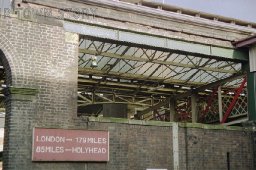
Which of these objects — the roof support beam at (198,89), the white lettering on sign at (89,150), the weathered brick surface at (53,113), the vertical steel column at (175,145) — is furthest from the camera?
the roof support beam at (198,89)

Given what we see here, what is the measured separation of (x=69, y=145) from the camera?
12578mm

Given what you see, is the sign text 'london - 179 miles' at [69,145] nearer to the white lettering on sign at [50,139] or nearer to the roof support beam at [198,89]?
the white lettering on sign at [50,139]

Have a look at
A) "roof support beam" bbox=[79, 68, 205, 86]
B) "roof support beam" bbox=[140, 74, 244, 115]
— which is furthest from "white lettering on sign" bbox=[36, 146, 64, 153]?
"roof support beam" bbox=[140, 74, 244, 115]

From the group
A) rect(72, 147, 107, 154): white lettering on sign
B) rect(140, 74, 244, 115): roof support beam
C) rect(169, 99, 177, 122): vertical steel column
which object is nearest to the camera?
rect(72, 147, 107, 154): white lettering on sign

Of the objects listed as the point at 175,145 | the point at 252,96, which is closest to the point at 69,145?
the point at 175,145

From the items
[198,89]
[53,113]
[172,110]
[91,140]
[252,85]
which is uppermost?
[198,89]

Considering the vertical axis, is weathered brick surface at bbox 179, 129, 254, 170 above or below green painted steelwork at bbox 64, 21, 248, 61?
below

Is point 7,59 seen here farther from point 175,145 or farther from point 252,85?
point 252,85

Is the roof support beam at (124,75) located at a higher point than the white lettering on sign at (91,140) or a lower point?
higher

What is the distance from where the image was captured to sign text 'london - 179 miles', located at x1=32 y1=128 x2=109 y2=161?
12203 mm

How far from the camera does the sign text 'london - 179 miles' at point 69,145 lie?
12.2 metres

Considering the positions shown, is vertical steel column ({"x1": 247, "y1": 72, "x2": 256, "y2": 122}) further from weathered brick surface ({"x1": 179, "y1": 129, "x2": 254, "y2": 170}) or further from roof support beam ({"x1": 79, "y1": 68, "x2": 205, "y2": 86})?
roof support beam ({"x1": 79, "y1": 68, "x2": 205, "y2": 86})

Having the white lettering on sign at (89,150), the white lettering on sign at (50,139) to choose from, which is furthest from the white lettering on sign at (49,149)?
the white lettering on sign at (89,150)

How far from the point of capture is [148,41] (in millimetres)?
14906
